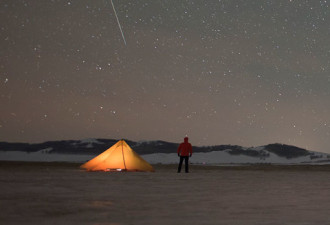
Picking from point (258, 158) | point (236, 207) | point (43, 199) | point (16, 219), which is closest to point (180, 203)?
point (236, 207)

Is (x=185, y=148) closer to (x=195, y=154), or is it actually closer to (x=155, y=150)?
(x=195, y=154)

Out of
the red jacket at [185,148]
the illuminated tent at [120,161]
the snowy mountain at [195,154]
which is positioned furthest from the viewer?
the snowy mountain at [195,154]

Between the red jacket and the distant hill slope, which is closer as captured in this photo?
the red jacket

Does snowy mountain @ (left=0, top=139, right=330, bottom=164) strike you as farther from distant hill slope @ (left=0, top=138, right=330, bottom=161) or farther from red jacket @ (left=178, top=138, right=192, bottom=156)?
red jacket @ (left=178, top=138, right=192, bottom=156)

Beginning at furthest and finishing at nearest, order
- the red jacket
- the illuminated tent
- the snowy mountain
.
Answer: the snowy mountain, the illuminated tent, the red jacket

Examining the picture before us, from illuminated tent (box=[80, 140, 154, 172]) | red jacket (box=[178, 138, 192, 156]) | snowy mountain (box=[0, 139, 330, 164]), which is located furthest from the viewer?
snowy mountain (box=[0, 139, 330, 164])

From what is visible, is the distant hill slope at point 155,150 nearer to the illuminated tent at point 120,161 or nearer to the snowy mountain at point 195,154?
the snowy mountain at point 195,154

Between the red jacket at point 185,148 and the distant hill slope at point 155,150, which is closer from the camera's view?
the red jacket at point 185,148

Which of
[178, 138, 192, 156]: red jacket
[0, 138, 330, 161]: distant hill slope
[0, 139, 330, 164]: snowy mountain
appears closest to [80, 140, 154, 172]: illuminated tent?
[178, 138, 192, 156]: red jacket

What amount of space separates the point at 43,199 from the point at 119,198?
122 cm

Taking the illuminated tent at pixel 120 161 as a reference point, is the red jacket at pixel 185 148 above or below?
above

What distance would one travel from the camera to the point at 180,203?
821 centimetres

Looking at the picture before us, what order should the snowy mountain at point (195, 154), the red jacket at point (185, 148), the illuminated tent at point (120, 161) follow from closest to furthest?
the red jacket at point (185, 148) < the illuminated tent at point (120, 161) < the snowy mountain at point (195, 154)

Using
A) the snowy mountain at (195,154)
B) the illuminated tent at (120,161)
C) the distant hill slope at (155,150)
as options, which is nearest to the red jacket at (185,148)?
the illuminated tent at (120,161)
